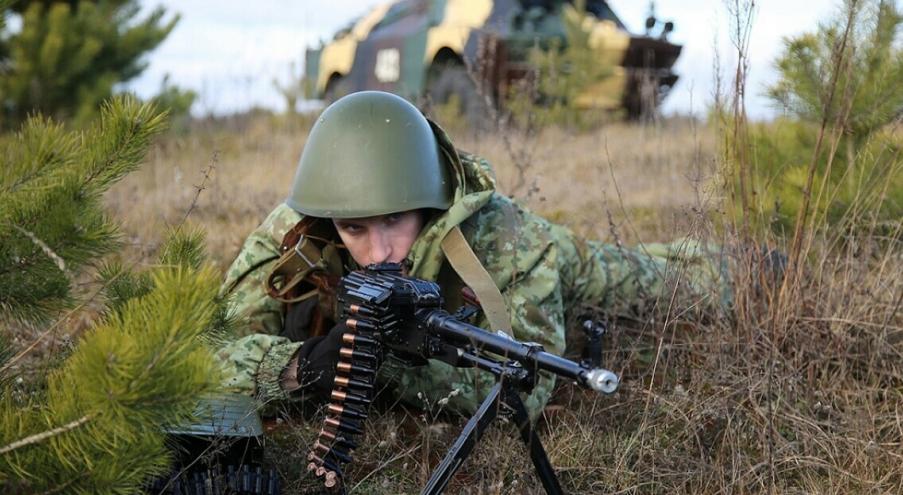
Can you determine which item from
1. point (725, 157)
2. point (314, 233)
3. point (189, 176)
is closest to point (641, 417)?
point (725, 157)

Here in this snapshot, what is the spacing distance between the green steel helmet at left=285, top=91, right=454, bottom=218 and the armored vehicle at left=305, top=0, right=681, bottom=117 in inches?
240

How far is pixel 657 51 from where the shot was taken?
10.1 metres

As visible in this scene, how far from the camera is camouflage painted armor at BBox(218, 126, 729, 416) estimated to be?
116 inches

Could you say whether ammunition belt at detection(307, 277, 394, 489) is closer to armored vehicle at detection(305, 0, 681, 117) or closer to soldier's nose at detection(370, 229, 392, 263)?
soldier's nose at detection(370, 229, 392, 263)

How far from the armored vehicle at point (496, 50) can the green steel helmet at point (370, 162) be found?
610cm

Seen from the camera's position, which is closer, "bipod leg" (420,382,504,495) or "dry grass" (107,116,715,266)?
"bipod leg" (420,382,504,495)

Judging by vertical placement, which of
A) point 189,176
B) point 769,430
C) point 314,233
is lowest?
point 189,176

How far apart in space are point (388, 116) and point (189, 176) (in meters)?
5.07

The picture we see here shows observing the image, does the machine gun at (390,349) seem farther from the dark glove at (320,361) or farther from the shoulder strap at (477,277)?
the shoulder strap at (477,277)

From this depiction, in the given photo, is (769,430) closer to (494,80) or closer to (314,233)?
(314,233)

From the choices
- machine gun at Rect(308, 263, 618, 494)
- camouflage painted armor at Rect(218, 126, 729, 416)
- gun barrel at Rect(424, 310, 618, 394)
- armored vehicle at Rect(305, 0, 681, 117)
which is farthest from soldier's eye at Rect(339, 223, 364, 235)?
armored vehicle at Rect(305, 0, 681, 117)

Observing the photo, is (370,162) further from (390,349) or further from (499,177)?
(499,177)

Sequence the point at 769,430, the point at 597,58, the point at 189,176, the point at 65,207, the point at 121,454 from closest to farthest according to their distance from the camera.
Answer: the point at 121,454
the point at 65,207
the point at 769,430
the point at 189,176
the point at 597,58

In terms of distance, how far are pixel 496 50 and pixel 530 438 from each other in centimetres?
756
